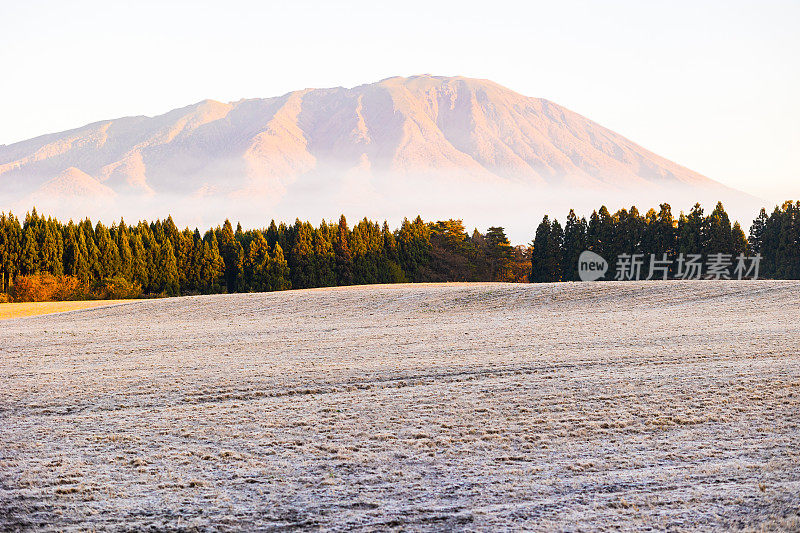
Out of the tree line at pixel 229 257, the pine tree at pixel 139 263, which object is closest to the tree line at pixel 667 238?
the tree line at pixel 229 257

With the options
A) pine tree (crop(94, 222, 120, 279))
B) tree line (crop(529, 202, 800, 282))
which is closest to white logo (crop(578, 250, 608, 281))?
tree line (crop(529, 202, 800, 282))

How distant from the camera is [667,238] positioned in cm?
4734

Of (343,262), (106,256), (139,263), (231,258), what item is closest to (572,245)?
(343,262)

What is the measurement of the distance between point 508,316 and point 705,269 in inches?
1172

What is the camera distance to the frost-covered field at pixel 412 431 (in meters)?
5.09

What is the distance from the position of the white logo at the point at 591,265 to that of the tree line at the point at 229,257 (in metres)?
8.96

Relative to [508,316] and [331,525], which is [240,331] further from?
[331,525]

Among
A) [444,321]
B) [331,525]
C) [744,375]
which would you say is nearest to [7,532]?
[331,525]

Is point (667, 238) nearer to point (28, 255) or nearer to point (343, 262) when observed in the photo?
point (343, 262)

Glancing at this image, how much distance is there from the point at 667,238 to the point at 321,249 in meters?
23.5

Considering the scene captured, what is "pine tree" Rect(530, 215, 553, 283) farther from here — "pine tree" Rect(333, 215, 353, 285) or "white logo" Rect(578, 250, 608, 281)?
"pine tree" Rect(333, 215, 353, 285)

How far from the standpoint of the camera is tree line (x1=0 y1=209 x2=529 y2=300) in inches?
1517

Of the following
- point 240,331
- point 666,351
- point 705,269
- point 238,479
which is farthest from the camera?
point 705,269

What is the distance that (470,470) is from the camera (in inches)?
235
